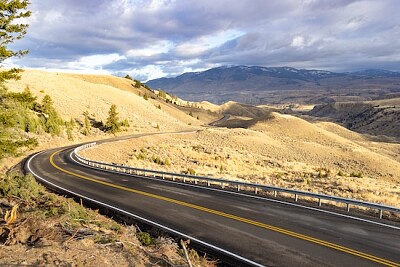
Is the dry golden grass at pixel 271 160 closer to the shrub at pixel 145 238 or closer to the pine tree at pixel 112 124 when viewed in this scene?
the pine tree at pixel 112 124

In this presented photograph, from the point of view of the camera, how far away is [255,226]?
1337 centimetres

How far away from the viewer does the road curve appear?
1048cm

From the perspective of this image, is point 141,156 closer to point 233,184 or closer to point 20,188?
point 233,184

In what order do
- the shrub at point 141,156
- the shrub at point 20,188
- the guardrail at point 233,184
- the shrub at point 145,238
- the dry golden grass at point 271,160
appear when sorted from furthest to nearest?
the shrub at point 141,156
the dry golden grass at point 271,160
the shrub at point 20,188
the guardrail at point 233,184
the shrub at point 145,238

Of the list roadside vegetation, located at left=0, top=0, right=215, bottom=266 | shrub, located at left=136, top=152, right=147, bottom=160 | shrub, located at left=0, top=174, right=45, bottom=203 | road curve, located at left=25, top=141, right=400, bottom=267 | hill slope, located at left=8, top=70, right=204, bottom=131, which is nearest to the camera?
roadside vegetation, located at left=0, top=0, right=215, bottom=266

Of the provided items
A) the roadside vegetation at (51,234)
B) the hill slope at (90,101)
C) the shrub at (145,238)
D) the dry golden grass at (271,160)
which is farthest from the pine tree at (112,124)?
the shrub at (145,238)

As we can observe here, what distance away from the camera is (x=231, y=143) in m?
61.5

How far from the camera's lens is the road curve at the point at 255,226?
10477 mm

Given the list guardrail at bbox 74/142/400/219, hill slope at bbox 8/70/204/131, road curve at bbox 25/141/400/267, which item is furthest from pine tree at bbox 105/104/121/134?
road curve at bbox 25/141/400/267

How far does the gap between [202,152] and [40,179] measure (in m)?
25.7

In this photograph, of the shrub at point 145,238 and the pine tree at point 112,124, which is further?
the pine tree at point 112,124

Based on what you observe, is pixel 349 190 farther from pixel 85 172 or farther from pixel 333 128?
pixel 333 128

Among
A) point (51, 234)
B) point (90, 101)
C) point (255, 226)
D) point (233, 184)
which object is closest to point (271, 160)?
point (233, 184)

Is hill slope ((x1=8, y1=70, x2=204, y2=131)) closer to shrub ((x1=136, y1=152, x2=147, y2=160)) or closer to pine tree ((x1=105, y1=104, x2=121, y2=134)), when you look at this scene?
pine tree ((x1=105, y1=104, x2=121, y2=134))
